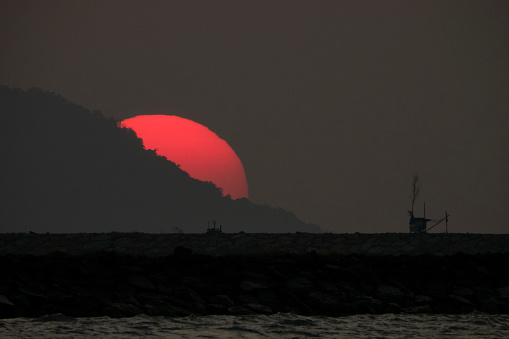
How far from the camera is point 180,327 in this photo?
21922 millimetres

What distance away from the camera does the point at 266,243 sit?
40.9m

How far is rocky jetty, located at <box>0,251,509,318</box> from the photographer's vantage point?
24.2m

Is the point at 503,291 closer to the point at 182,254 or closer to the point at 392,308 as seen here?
the point at 392,308

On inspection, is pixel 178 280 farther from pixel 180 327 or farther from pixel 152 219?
pixel 152 219

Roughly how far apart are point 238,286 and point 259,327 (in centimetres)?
436

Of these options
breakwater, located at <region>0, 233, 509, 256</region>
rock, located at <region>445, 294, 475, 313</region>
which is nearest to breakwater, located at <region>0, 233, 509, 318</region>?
rock, located at <region>445, 294, 475, 313</region>

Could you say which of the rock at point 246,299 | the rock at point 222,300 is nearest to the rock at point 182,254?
the rock at point 222,300

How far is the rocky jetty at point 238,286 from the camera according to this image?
2423 cm

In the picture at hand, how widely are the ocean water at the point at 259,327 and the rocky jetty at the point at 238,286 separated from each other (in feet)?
2.63

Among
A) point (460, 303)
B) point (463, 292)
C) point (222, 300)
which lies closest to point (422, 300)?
point (460, 303)

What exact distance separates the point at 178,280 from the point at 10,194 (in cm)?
15257

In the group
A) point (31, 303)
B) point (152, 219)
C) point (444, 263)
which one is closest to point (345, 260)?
point (444, 263)

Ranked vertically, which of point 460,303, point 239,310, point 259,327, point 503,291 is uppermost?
point 503,291

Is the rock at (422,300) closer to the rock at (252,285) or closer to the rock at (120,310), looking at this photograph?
the rock at (252,285)
